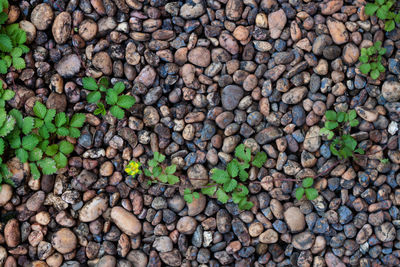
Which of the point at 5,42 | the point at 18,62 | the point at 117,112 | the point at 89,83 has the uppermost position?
the point at 5,42

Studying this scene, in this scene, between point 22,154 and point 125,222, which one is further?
point 125,222

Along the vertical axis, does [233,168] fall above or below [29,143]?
below

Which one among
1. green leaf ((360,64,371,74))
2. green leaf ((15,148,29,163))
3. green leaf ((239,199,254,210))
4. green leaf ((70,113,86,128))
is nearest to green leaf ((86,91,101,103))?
green leaf ((70,113,86,128))

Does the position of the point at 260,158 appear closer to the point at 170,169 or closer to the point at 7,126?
the point at 170,169

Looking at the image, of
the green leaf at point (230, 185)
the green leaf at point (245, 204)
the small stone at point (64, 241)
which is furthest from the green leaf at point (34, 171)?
the green leaf at point (245, 204)

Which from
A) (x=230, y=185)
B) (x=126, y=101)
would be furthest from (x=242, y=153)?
(x=126, y=101)

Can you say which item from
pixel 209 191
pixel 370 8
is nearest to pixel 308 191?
pixel 209 191

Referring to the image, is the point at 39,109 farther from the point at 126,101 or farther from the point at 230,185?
the point at 230,185
